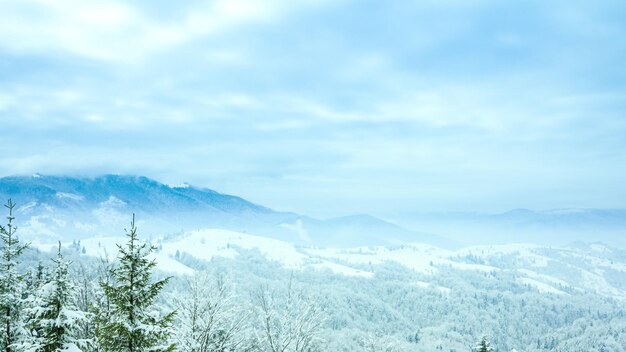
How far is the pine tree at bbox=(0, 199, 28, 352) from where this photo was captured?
59.2 ft

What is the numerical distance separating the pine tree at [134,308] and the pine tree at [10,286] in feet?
18.6

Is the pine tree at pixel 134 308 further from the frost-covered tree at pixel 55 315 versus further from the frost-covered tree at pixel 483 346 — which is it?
the frost-covered tree at pixel 483 346

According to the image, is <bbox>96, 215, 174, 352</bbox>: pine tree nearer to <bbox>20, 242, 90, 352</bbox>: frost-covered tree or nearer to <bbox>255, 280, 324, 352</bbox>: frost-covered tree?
<bbox>20, 242, 90, 352</bbox>: frost-covered tree

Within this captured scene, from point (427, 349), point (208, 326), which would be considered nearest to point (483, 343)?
point (208, 326)

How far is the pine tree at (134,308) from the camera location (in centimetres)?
1459

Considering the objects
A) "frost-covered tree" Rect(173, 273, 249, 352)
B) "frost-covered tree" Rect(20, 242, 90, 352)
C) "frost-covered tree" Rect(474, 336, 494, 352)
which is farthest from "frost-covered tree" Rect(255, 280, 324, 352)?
"frost-covered tree" Rect(474, 336, 494, 352)

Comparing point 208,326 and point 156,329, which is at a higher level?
point 156,329

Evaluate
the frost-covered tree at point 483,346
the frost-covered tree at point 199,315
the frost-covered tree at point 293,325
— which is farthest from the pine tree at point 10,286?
the frost-covered tree at point 483,346

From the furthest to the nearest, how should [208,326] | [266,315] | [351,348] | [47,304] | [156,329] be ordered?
[351,348]
[266,315]
[208,326]
[47,304]
[156,329]

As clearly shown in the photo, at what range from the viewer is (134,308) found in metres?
14.7

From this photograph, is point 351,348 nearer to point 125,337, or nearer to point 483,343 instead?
point 483,343

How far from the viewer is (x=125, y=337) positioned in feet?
48.5

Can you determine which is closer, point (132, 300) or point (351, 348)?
point (132, 300)

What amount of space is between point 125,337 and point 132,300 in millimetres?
1112
